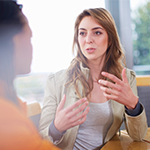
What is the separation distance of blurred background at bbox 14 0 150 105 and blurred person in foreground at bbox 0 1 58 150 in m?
1.43

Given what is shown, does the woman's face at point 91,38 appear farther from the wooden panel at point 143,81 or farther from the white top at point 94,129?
the wooden panel at point 143,81

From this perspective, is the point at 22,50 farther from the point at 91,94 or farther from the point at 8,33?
the point at 91,94

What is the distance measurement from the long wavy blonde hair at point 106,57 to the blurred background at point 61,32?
0.56m

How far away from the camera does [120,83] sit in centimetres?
78

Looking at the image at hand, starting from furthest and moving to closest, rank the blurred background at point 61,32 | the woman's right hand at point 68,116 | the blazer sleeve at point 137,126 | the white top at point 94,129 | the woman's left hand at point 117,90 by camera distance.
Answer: the blurred background at point 61,32 → the white top at point 94,129 → the blazer sleeve at point 137,126 → the woman's left hand at point 117,90 → the woman's right hand at point 68,116

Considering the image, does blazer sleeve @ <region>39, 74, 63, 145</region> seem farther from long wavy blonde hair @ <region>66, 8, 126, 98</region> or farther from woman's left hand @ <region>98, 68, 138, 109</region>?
woman's left hand @ <region>98, 68, 138, 109</region>

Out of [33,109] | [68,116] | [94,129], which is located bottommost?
[94,129]

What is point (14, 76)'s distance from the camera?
0.98 ft

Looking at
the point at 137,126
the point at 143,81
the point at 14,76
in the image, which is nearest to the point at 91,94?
the point at 137,126

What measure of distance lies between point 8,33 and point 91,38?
2.65ft

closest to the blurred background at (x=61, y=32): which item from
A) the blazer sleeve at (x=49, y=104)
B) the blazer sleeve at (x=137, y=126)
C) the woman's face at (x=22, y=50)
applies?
the blazer sleeve at (x=49, y=104)

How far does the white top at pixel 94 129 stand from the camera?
3.39 ft

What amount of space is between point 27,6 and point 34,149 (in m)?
1.79

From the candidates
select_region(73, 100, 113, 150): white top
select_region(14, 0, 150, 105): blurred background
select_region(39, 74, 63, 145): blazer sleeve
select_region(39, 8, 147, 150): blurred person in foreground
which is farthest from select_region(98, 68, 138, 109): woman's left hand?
select_region(14, 0, 150, 105): blurred background
